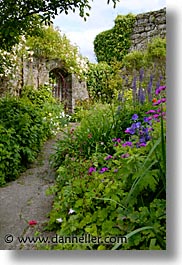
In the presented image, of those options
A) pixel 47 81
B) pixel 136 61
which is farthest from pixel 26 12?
pixel 136 61

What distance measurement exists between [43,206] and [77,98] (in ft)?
9.57

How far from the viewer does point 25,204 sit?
1705 mm

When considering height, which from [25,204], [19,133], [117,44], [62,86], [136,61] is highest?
[117,44]

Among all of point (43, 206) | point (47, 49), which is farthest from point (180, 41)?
point (47, 49)

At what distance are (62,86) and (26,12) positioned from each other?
2168 millimetres

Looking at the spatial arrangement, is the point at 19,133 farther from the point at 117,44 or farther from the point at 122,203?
the point at 117,44

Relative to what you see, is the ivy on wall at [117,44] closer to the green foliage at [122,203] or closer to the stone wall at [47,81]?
the stone wall at [47,81]

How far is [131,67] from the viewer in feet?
12.1

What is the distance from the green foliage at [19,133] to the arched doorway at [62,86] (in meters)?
0.80

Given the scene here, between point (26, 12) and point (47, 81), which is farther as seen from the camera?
point (47, 81)

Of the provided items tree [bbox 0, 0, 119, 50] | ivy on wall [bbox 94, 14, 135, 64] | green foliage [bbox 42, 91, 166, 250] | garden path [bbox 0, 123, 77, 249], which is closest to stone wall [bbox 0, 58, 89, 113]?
ivy on wall [bbox 94, 14, 135, 64]

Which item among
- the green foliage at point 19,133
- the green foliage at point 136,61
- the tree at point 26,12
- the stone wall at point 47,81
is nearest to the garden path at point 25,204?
the green foliage at point 19,133

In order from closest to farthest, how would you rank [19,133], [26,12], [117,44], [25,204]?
[25,204] → [26,12] → [19,133] → [117,44]

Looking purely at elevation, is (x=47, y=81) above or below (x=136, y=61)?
below
